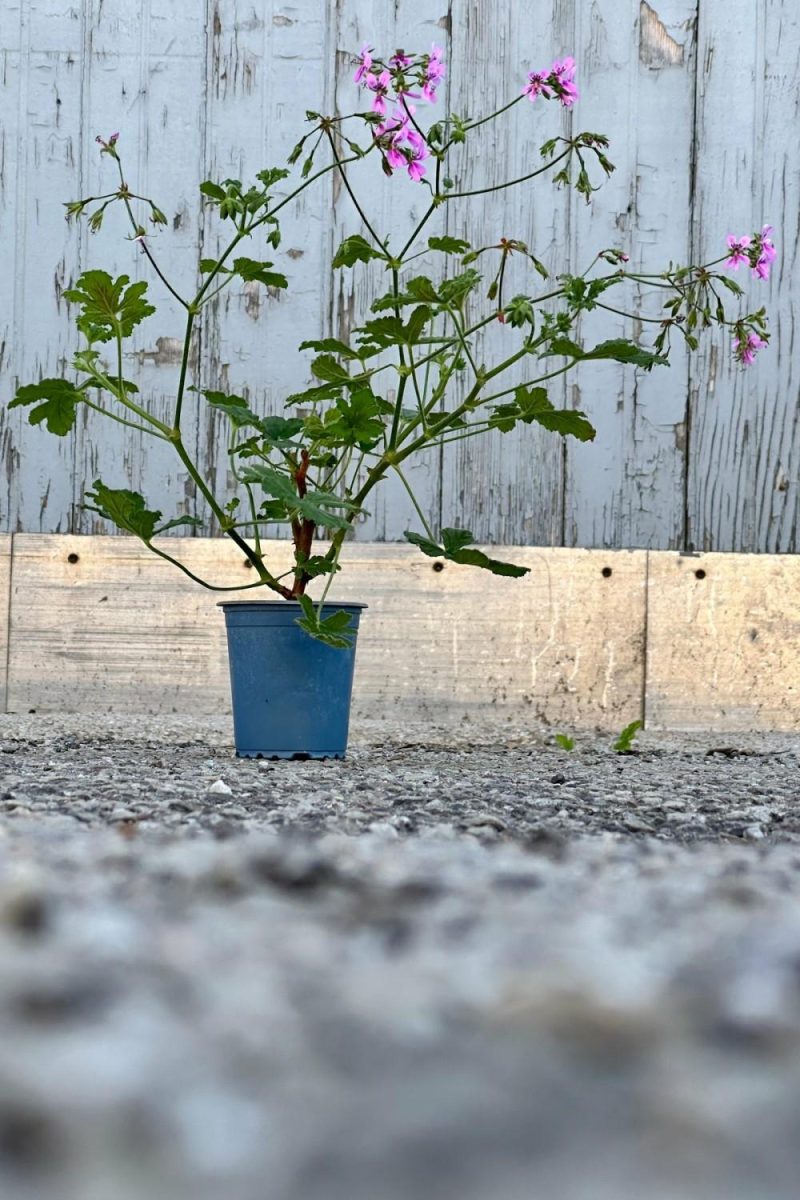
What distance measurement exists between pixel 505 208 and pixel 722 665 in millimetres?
1213

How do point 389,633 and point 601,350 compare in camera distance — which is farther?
point 389,633

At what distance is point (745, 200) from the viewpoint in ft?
10.6

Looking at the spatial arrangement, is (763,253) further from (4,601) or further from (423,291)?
(4,601)

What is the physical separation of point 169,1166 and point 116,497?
1.89 metres

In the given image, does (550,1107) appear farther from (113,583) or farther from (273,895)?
(113,583)

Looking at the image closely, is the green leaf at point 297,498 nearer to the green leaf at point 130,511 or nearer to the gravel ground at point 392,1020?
the green leaf at point 130,511

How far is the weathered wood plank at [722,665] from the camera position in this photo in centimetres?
308

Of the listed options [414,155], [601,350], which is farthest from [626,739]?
[414,155]

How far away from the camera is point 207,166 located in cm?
322

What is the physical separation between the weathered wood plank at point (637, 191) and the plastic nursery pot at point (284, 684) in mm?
1165

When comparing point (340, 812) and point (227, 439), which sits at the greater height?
point (227, 439)

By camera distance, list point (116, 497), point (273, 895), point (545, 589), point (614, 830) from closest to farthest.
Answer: point (273, 895) → point (614, 830) → point (116, 497) → point (545, 589)

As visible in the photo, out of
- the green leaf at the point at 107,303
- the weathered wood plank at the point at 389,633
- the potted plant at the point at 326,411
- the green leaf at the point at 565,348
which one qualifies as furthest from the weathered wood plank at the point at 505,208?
the green leaf at the point at 107,303

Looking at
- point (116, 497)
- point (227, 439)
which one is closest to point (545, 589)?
point (227, 439)
